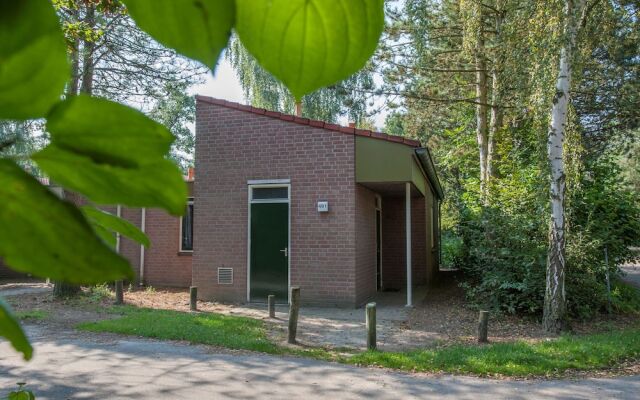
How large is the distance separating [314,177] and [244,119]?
2192 mm

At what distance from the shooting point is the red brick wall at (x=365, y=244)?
11125mm

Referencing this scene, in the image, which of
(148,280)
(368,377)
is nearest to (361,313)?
(368,377)

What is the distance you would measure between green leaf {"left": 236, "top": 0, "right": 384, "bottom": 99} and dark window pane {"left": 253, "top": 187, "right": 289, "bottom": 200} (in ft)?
36.2

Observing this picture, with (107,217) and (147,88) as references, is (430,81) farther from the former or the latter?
(107,217)

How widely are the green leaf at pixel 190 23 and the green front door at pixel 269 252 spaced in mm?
11016

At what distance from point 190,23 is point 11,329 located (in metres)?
0.21

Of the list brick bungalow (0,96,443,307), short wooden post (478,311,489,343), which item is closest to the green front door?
brick bungalow (0,96,443,307)

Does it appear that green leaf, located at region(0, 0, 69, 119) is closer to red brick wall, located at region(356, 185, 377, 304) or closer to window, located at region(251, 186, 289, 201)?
red brick wall, located at region(356, 185, 377, 304)

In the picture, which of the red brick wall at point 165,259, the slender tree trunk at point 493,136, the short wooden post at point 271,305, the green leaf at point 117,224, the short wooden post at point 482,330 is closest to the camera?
the green leaf at point 117,224

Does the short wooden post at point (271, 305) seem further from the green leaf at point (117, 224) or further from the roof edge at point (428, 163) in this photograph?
the green leaf at point (117, 224)

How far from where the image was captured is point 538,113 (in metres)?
8.77

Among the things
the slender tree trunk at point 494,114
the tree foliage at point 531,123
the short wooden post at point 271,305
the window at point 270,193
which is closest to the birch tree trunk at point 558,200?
the tree foliage at point 531,123

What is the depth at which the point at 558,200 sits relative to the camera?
877 centimetres

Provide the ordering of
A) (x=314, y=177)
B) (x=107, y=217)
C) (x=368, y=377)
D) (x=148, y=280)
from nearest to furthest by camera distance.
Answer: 1. (x=107, y=217)
2. (x=368, y=377)
3. (x=314, y=177)
4. (x=148, y=280)
